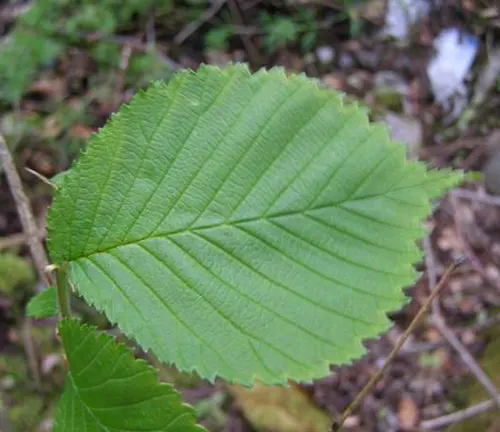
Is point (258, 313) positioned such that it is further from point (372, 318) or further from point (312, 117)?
point (312, 117)

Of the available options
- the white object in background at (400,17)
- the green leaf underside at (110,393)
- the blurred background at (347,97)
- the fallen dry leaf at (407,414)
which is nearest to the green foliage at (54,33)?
the blurred background at (347,97)

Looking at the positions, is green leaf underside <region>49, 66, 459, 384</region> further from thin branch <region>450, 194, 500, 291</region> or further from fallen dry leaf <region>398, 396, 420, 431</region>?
thin branch <region>450, 194, 500, 291</region>

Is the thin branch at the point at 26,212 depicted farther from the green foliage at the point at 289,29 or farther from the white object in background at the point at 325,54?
the white object in background at the point at 325,54

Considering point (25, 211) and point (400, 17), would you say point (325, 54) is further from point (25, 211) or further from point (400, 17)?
point (25, 211)

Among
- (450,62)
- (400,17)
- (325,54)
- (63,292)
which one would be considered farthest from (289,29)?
(63,292)

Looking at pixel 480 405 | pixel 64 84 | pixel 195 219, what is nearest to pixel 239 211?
pixel 195 219
